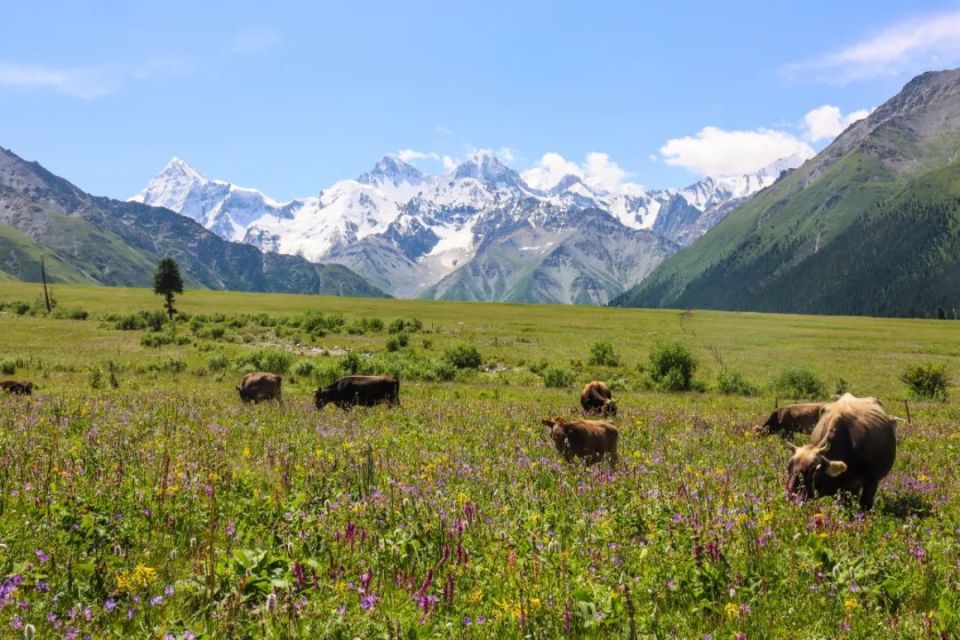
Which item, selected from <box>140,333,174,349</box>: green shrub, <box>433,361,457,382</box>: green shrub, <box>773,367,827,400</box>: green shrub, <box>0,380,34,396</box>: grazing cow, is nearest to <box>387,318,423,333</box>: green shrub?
<box>140,333,174,349</box>: green shrub

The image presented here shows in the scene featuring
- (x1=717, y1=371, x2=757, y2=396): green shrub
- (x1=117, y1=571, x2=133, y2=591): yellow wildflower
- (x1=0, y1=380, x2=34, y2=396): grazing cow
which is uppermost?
(x1=117, y1=571, x2=133, y2=591): yellow wildflower

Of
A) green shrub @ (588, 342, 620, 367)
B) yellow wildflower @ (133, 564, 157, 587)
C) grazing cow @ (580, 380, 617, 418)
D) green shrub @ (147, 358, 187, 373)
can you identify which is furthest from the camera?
green shrub @ (588, 342, 620, 367)

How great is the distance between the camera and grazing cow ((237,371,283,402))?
21609 mm

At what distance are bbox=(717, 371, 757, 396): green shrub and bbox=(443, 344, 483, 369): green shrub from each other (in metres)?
16.3

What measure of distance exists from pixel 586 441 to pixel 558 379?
937 inches

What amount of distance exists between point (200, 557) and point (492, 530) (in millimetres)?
3003

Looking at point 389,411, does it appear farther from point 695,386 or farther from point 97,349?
point 97,349

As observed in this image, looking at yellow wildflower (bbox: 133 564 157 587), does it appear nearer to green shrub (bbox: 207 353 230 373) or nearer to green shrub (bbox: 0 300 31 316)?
green shrub (bbox: 207 353 230 373)

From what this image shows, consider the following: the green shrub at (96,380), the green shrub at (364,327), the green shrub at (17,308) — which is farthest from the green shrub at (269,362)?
the green shrub at (17,308)

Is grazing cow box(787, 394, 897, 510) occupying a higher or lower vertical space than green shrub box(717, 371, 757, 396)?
higher

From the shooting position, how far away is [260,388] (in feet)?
71.8

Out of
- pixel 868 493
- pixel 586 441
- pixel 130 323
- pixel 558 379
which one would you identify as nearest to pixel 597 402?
pixel 586 441

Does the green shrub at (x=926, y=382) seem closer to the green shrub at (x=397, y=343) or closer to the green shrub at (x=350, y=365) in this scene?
the green shrub at (x=350, y=365)

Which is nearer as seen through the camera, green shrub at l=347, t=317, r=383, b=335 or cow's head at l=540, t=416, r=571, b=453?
cow's head at l=540, t=416, r=571, b=453
